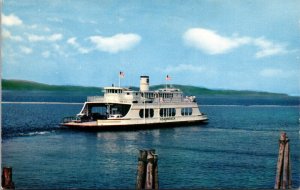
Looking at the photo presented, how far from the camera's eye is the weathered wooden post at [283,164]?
18.2 metres

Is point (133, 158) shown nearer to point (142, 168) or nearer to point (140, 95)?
point (142, 168)

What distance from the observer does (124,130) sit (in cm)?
4378

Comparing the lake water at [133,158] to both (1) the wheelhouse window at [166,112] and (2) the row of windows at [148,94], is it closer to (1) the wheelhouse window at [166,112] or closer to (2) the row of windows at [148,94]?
(2) the row of windows at [148,94]

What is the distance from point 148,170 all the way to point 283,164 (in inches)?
254

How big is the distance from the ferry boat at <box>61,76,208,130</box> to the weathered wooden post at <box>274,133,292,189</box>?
25.9 m

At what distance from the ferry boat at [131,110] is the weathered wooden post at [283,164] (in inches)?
1019

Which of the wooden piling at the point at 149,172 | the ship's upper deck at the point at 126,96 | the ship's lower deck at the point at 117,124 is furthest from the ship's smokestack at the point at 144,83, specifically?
the wooden piling at the point at 149,172

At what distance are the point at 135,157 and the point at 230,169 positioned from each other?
6.48 m

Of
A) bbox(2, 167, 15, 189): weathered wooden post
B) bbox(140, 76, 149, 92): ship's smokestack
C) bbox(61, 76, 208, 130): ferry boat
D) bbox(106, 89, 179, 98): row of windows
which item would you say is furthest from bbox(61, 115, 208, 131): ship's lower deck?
bbox(2, 167, 15, 189): weathered wooden post

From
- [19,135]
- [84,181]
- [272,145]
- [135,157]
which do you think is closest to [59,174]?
[84,181]

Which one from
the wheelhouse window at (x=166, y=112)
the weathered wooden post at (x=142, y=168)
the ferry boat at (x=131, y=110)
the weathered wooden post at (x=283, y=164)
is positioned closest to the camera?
the weathered wooden post at (x=142, y=168)

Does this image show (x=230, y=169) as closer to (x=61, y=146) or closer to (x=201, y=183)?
(x=201, y=183)

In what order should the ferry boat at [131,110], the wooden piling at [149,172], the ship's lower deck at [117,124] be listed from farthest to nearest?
the ferry boat at [131,110], the ship's lower deck at [117,124], the wooden piling at [149,172]

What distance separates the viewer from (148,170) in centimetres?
1532
